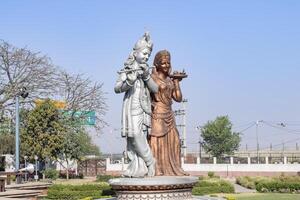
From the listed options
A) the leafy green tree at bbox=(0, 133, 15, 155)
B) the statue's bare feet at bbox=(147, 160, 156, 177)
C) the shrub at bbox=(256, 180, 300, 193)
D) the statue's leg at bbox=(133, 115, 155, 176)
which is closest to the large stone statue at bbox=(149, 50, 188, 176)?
the statue's bare feet at bbox=(147, 160, 156, 177)

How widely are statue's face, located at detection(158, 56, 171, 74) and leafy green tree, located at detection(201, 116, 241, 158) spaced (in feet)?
162

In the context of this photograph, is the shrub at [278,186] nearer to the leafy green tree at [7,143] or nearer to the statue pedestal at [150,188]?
the statue pedestal at [150,188]

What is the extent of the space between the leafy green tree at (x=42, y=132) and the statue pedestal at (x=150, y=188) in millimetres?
24103

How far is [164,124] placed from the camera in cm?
1147

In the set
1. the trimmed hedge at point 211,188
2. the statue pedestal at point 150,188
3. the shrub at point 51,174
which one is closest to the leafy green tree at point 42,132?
the shrub at point 51,174

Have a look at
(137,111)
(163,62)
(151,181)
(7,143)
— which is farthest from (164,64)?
(7,143)

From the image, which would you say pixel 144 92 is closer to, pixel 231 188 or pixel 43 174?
pixel 231 188

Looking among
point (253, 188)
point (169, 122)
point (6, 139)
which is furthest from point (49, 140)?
point (169, 122)

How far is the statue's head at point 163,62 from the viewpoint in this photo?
465 inches

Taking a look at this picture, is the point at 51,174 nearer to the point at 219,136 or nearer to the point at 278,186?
the point at 278,186

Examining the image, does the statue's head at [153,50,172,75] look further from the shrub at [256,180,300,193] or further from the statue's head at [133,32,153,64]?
the shrub at [256,180,300,193]

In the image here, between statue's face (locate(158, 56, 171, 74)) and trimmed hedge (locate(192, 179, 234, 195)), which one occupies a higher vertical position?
statue's face (locate(158, 56, 171, 74))

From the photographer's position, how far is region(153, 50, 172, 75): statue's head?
11.8m

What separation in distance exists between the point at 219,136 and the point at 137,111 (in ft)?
166
